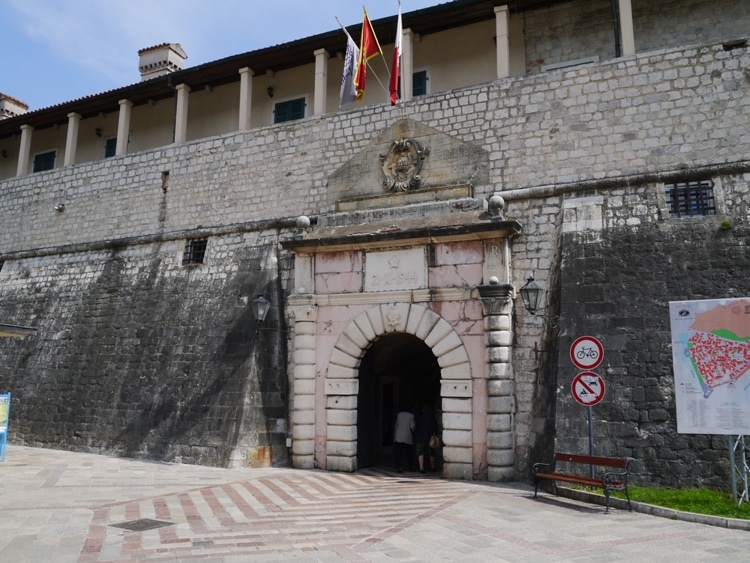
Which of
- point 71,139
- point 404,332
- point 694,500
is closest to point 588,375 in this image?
point 694,500

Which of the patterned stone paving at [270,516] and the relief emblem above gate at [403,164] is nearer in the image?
the patterned stone paving at [270,516]

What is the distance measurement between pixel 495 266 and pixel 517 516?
4.67 m

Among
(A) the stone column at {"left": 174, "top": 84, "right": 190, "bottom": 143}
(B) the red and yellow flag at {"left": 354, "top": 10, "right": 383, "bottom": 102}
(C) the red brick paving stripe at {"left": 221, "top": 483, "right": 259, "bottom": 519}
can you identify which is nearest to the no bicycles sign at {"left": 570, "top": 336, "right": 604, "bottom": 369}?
(C) the red brick paving stripe at {"left": 221, "top": 483, "right": 259, "bottom": 519}

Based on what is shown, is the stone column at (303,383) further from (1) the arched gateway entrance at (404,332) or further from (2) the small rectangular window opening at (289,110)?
(2) the small rectangular window opening at (289,110)

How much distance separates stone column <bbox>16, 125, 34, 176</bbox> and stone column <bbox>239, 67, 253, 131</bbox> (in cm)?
841

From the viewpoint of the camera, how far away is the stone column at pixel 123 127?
17.2 metres

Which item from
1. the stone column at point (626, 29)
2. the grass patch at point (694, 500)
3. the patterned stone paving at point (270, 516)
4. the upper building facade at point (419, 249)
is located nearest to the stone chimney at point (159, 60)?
the upper building facade at point (419, 249)

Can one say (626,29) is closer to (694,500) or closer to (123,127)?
(694,500)

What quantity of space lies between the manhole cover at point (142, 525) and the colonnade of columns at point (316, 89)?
9.55m

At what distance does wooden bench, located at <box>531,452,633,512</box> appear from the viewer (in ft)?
25.5

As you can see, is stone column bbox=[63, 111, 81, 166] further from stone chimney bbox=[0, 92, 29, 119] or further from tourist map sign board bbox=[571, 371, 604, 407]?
tourist map sign board bbox=[571, 371, 604, 407]

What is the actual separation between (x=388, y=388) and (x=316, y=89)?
7.23 meters

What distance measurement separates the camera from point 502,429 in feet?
33.4

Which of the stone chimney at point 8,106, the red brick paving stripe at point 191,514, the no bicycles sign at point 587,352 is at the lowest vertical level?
the red brick paving stripe at point 191,514
